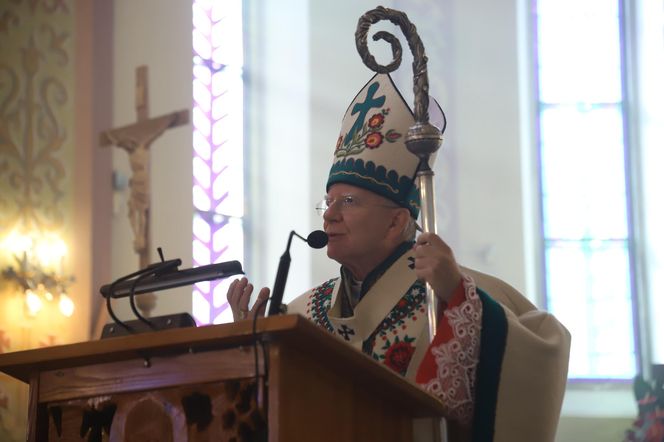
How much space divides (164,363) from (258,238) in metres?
5.76

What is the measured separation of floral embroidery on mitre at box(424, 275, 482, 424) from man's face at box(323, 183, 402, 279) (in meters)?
0.65

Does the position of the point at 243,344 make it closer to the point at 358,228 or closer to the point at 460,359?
the point at 460,359

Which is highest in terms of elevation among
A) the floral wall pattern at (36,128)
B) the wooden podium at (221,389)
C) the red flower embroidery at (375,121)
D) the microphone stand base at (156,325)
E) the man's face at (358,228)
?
the floral wall pattern at (36,128)

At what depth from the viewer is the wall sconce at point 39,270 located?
639 centimetres

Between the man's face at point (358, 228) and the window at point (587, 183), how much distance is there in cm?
434

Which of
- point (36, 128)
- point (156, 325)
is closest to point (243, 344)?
point (156, 325)

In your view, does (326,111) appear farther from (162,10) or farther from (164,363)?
(164,363)

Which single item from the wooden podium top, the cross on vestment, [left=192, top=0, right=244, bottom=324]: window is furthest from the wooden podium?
[left=192, top=0, right=244, bottom=324]: window

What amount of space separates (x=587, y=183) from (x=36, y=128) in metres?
3.83

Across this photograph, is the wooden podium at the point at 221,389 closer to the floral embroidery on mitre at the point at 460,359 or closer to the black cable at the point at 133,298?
the black cable at the point at 133,298

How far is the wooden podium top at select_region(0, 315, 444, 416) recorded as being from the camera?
1.84 meters

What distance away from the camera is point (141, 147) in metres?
6.46

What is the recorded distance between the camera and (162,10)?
24.2 ft

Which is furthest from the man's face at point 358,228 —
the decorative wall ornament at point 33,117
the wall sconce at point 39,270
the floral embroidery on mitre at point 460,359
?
the decorative wall ornament at point 33,117
